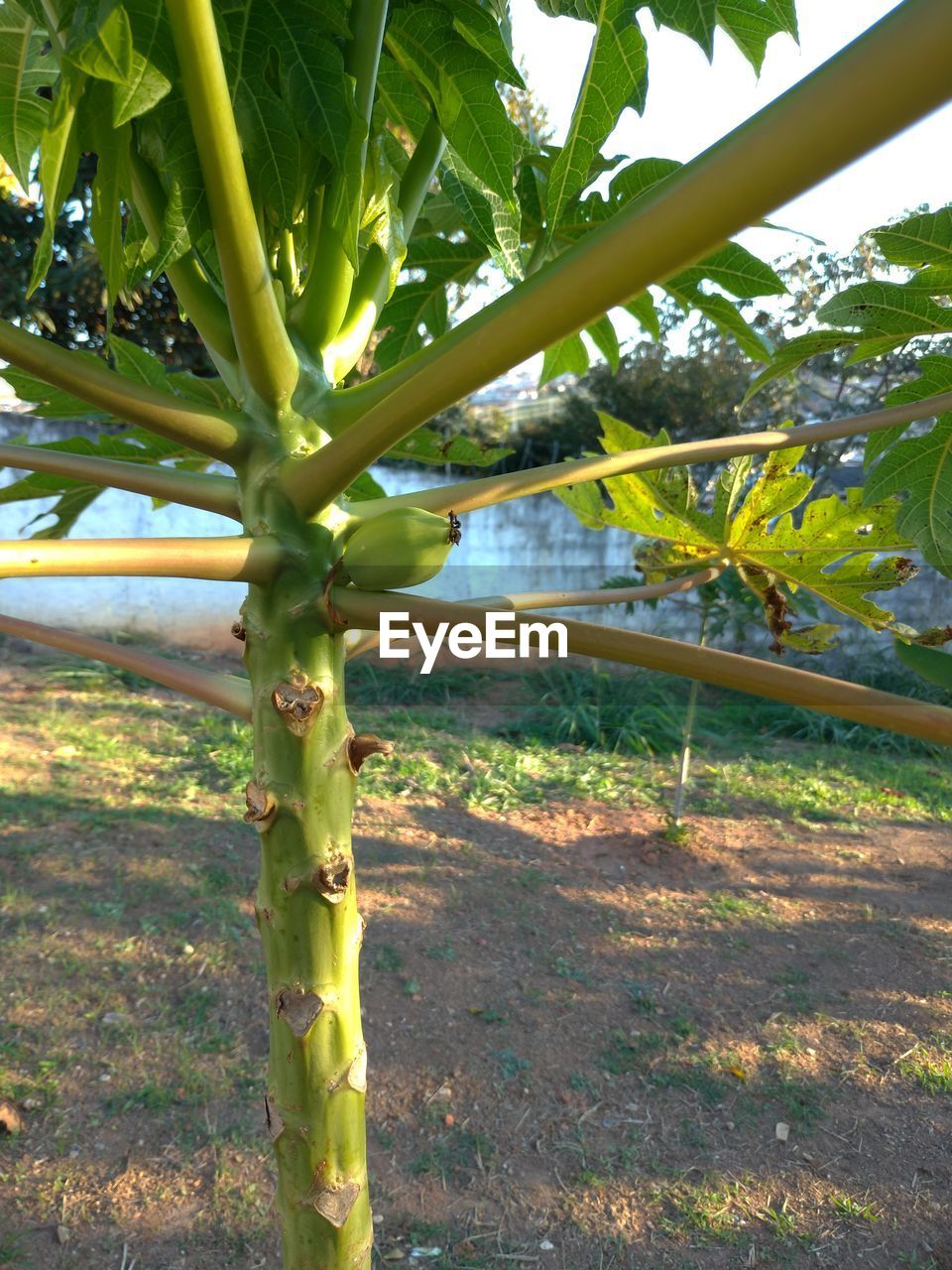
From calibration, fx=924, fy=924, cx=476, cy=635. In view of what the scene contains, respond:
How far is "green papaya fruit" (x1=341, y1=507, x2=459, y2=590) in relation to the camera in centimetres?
76

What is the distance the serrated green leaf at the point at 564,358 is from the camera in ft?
4.47

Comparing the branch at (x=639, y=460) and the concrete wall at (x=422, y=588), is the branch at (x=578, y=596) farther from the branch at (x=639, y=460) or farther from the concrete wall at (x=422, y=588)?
the concrete wall at (x=422, y=588)

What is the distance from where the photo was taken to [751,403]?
7949 millimetres

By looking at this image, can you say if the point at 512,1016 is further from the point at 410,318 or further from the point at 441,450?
the point at 410,318

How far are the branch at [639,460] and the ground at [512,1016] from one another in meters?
1.50

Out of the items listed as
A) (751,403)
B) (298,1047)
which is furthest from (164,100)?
(751,403)

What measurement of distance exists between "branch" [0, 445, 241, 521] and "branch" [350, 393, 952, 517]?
0.13m

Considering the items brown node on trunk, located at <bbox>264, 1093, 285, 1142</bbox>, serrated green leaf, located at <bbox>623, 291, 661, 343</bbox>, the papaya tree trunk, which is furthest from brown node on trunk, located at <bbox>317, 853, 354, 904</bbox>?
serrated green leaf, located at <bbox>623, 291, 661, 343</bbox>

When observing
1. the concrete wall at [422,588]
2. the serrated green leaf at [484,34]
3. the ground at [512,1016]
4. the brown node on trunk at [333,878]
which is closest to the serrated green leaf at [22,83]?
the serrated green leaf at [484,34]

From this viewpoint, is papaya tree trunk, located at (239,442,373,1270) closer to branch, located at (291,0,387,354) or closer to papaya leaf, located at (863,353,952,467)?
branch, located at (291,0,387,354)

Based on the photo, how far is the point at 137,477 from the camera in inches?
31.9

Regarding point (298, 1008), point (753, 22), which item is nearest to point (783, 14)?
point (753, 22)

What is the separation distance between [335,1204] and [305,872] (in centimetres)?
34

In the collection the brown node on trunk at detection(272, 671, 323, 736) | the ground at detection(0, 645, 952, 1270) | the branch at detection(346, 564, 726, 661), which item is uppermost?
the branch at detection(346, 564, 726, 661)
